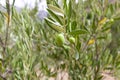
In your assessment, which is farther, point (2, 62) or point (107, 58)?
point (107, 58)

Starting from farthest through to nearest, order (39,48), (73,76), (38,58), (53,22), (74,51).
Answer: (39,48) < (38,58) < (73,76) < (74,51) < (53,22)

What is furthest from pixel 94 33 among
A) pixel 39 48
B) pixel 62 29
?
pixel 39 48

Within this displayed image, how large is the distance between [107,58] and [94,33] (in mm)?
400

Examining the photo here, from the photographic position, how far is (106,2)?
3.39 ft

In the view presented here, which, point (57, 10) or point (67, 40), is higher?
point (57, 10)

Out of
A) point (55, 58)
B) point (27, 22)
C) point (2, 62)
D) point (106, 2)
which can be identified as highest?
point (106, 2)

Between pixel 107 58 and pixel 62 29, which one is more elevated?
pixel 62 29

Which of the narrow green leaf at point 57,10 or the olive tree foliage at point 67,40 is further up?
the narrow green leaf at point 57,10

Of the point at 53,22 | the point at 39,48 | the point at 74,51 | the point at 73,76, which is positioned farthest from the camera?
the point at 39,48

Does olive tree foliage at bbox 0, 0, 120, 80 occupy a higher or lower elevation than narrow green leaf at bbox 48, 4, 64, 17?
lower

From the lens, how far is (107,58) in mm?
1404

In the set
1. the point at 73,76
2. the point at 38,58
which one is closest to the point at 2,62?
the point at 38,58

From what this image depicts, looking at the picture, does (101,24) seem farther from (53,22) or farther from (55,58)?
(55,58)

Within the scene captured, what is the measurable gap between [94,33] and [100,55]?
1.30ft
